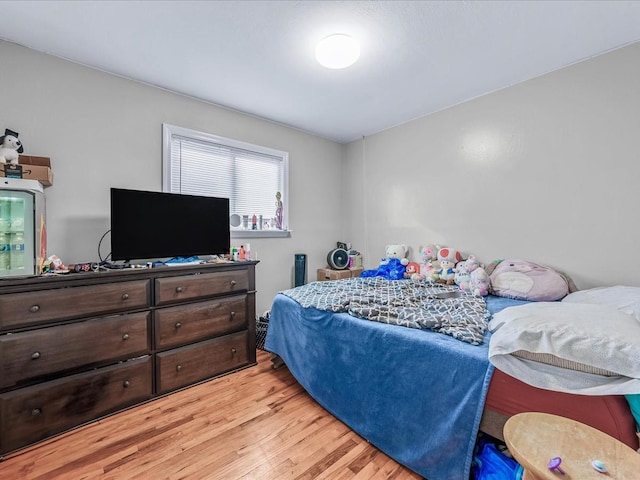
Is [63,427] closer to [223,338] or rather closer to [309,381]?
[223,338]

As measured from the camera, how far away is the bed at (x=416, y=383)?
114 cm

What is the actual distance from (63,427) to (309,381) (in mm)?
1510

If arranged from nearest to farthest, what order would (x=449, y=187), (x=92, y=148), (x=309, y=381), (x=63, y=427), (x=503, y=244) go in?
(x=63, y=427) < (x=309, y=381) < (x=92, y=148) < (x=503, y=244) < (x=449, y=187)

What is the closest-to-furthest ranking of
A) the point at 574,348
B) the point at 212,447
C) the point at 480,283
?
the point at 574,348 → the point at 212,447 → the point at 480,283

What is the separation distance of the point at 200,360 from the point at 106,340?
68 cm

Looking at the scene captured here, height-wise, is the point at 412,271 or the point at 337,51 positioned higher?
the point at 337,51

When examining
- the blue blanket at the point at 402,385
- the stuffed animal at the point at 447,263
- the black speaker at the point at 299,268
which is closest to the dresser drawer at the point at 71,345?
the blue blanket at the point at 402,385

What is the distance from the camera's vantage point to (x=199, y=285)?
2.27 m

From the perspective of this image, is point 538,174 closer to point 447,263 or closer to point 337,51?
point 447,263

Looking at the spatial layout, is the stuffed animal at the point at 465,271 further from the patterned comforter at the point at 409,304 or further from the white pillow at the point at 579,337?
the white pillow at the point at 579,337

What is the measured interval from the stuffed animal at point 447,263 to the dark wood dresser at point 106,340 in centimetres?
199

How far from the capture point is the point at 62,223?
2.09m

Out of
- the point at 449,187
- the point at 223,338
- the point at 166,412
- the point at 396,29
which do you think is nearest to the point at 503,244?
the point at 449,187

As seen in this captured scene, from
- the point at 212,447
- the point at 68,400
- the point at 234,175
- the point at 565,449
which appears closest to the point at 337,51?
the point at 234,175
